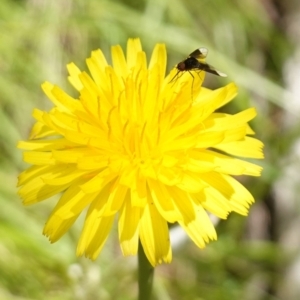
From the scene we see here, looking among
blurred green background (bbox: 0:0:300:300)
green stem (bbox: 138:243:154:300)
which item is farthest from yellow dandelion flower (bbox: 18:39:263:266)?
blurred green background (bbox: 0:0:300:300)

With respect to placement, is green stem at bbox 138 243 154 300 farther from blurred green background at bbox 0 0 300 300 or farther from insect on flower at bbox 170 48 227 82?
blurred green background at bbox 0 0 300 300

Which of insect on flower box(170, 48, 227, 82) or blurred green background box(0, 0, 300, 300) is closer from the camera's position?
insect on flower box(170, 48, 227, 82)

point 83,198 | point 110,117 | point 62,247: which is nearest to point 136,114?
point 110,117

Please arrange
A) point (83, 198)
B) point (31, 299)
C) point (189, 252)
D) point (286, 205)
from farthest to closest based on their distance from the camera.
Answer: point (286, 205)
point (189, 252)
point (31, 299)
point (83, 198)

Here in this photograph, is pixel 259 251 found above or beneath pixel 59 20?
beneath

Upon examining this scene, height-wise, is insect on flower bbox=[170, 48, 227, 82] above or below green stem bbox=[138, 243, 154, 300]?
above

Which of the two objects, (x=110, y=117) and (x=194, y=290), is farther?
(x=194, y=290)

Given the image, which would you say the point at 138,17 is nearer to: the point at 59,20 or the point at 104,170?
the point at 59,20

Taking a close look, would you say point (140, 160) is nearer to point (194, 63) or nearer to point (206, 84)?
point (194, 63)
